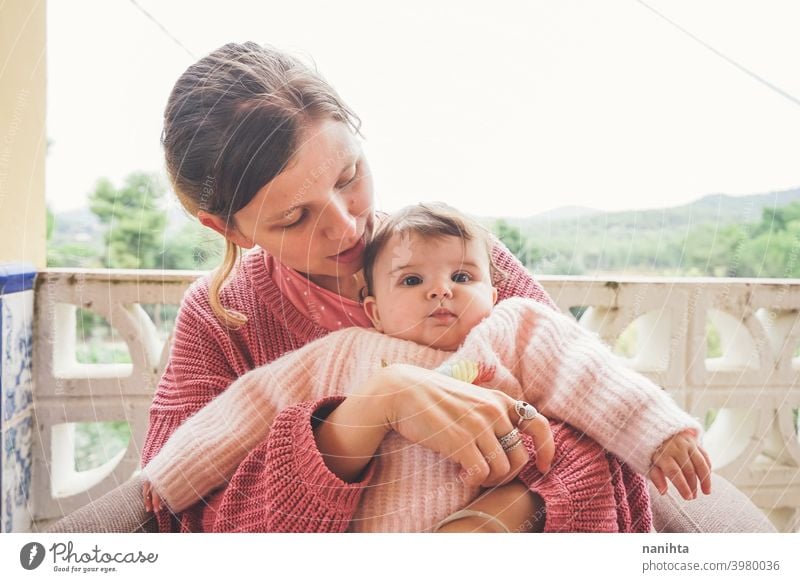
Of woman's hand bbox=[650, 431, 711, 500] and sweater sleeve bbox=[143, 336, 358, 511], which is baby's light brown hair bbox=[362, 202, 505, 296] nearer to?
sweater sleeve bbox=[143, 336, 358, 511]

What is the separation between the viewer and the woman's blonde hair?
40cm

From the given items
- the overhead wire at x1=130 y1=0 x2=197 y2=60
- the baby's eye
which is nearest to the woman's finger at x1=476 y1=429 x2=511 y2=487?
the baby's eye

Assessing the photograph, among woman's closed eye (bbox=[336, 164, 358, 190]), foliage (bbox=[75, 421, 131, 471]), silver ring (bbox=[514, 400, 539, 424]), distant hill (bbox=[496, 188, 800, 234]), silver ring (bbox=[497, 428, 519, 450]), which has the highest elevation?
woman's closed eye (bbox=[336, 164, 358, 190])

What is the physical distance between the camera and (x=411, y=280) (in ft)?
1.34

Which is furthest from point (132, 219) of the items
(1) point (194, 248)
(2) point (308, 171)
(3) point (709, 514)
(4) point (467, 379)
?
(3) point (709, 514)

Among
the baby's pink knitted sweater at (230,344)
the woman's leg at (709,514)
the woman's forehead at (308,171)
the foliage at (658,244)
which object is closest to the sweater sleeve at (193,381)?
the baby's pink knitted sweater at (230,344)

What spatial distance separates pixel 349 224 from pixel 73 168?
0.25 m

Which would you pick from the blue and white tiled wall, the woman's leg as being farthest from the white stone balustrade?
the woman's leg

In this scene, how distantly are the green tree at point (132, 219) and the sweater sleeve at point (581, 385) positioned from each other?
241 mm

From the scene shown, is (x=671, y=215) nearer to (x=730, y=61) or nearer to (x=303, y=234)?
(x=730, y=61)

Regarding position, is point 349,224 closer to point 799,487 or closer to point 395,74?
point 395,74

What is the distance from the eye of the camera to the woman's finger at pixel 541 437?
41 centimetres

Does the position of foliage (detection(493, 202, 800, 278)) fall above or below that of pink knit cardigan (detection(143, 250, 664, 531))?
above

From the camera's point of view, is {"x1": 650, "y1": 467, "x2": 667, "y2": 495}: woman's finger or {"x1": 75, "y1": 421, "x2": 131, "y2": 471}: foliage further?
{"x1": 75, "y1": 421, "x2": 131, "y2": 471}: foliage
